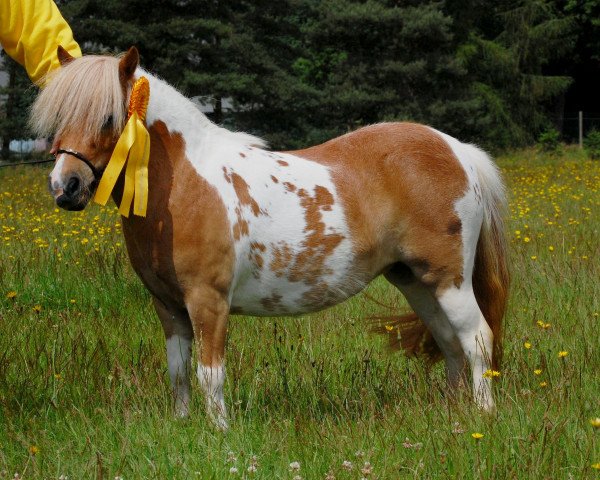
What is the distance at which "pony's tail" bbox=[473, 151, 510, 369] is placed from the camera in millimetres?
4531

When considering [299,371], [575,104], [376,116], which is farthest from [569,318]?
[575,104]

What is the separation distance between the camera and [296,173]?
4.07m

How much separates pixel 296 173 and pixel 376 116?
72.1 ft

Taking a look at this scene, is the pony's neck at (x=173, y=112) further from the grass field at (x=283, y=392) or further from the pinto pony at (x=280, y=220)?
the grass field at (x=283, y=392)

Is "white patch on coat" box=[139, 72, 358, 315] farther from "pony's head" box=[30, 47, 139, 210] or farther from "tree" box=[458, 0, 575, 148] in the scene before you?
"tree" box=[458, 0, 575, 148]

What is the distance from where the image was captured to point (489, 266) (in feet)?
15.0

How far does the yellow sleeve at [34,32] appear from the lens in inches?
155

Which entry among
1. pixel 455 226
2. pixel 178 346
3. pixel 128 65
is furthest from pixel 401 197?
pixel 128 65

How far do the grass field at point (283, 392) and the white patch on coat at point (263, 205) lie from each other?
50 centimetres

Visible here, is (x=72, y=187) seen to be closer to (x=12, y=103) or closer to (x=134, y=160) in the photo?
(x=134, y=160)

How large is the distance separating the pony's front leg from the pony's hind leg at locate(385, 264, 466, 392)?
1200mm

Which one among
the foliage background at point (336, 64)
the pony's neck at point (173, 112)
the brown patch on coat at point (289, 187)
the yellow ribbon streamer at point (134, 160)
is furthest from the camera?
the foliage background at point (336, 64)

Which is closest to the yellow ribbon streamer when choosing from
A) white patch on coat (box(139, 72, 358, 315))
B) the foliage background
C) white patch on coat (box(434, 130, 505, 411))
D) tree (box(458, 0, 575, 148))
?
Result: white patch on coat (box(139, 72, 358, 315))

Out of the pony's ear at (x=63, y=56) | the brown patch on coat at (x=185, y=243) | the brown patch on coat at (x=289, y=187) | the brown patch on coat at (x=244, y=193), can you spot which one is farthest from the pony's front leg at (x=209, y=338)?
the pony's ear at (x=63, y=56)
